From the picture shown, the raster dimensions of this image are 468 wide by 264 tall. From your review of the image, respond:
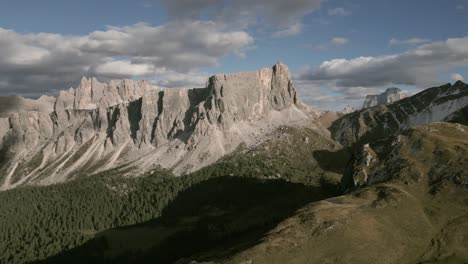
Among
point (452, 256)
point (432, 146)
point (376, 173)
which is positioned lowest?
point (452, 256)

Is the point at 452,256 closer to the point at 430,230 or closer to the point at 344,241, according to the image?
the point at 430,230

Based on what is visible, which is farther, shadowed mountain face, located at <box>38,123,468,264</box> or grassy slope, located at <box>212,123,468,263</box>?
shadowed mountain face, located at <box>38,123,468,264</box>

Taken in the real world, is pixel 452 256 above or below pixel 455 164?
below

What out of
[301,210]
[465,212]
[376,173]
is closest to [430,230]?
[465,212]

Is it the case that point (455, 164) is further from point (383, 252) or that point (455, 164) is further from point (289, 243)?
point (289, 243)

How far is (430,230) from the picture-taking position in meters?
135

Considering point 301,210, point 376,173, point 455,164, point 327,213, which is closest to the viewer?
point 327,213

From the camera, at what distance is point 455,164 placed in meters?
169

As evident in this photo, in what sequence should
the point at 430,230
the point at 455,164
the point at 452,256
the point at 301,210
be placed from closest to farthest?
the point at 452,256 → the point at 430,230 → the point at 301,210 → the point at 455,164

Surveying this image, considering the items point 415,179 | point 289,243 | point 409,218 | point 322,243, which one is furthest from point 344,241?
point 415,179

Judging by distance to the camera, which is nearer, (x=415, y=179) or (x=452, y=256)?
(x=452, y=256)

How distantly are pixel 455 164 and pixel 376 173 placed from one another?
108 ft

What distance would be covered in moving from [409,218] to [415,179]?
33.9m

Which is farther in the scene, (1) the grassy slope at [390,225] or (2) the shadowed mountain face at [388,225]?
(2) the shadowed mountain face at [388,225]
